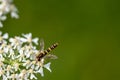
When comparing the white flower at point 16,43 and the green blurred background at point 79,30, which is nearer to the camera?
the white flower at point 16,43

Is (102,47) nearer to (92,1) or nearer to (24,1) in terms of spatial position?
(92,1)

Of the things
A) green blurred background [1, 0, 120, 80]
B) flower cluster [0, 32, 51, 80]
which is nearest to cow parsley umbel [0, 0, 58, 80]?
flower cluster [0, 32, 51, 80]

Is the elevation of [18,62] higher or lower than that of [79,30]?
lower

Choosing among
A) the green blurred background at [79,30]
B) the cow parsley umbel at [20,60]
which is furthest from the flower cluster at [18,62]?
the green blurred background at [79,30]

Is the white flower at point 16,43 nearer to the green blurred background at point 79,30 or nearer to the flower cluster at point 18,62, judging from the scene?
the flower cluster at point 18,62

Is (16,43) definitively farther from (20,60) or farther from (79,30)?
(79,30)

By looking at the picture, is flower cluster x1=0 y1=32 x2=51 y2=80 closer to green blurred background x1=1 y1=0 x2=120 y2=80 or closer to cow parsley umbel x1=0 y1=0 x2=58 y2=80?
cow parsley umbel x1=0 y1=0 x2=58 y2=80

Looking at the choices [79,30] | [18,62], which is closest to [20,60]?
[18,62]
